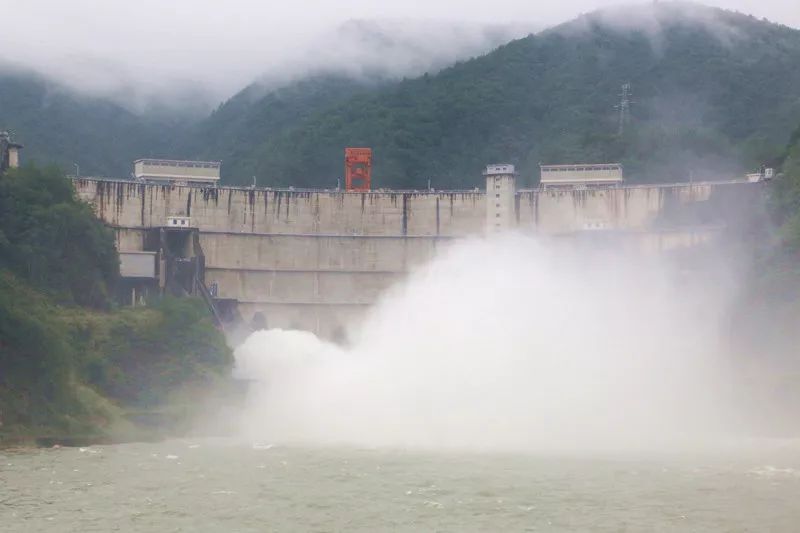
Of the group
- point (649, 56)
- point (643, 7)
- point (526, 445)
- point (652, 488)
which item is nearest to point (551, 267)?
point (526, 445)

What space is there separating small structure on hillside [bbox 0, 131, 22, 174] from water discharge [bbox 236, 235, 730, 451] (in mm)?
18236

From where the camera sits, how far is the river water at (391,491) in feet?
122

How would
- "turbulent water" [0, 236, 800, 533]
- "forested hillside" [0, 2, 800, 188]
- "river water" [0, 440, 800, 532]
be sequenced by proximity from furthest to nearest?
"forested hillside" [0, 2, 800, 188], "turbulent water" [0, 236, 800, 533], "river water" [0, 440, 800, 532]

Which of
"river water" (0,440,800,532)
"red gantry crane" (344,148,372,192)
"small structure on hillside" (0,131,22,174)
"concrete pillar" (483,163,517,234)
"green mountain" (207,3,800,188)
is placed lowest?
"river water" (0,440,800,532)

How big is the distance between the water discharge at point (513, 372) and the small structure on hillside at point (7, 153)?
59.8 ft

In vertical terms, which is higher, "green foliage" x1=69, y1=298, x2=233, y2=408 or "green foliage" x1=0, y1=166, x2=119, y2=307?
"green foliage" x1=0, y1=166, x2=119, y2=307

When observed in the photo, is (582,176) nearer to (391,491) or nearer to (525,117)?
(525,117)

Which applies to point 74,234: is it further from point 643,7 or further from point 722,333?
point 643,7

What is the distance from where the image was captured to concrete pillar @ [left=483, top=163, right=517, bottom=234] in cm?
8556

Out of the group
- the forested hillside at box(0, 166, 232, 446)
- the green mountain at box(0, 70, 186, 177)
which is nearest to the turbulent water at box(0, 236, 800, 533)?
the forested hillside at box(0, 166, 232, 446)

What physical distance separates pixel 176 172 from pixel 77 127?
156 ft

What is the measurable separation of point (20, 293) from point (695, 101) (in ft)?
258

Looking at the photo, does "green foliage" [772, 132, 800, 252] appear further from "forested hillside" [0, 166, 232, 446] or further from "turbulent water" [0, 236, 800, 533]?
"forested hillside" [0, 166, 232, 446]

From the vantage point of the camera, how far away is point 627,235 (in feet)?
273
